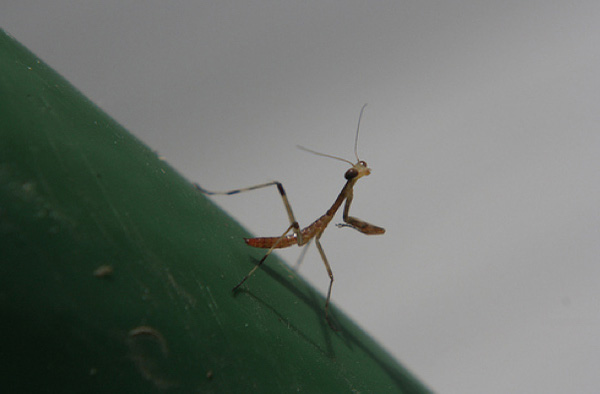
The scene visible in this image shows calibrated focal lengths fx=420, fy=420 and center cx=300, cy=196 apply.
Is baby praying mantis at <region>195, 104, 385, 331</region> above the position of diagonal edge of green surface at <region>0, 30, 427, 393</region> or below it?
above

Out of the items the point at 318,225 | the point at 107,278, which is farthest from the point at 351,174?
the point at 107,278

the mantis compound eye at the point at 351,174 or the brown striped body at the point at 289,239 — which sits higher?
the mantis compound eye at the point at 351,174

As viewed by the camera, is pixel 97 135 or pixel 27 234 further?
pixel 97 135

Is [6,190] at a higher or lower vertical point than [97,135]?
lower

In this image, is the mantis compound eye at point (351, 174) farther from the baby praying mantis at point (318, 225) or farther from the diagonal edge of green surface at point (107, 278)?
the diagonal edge of green surface at point (107, 278)

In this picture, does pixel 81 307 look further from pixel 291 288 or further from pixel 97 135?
pixel 291 288

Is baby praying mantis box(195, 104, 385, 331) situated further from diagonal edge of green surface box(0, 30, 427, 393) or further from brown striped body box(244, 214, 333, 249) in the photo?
diagonal edge of green surface box(0, 30, 427, 393)

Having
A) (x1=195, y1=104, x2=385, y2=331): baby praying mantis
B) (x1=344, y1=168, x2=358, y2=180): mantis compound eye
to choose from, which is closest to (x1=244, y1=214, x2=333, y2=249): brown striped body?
(x1=195, y1=104, x2=385, y2=331): baby praying mantis

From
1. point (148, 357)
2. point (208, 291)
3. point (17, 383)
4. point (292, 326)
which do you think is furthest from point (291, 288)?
point (17, 383)

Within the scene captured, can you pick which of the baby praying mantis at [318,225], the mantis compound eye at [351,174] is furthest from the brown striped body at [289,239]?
the mantis compound eye at [351,174]
